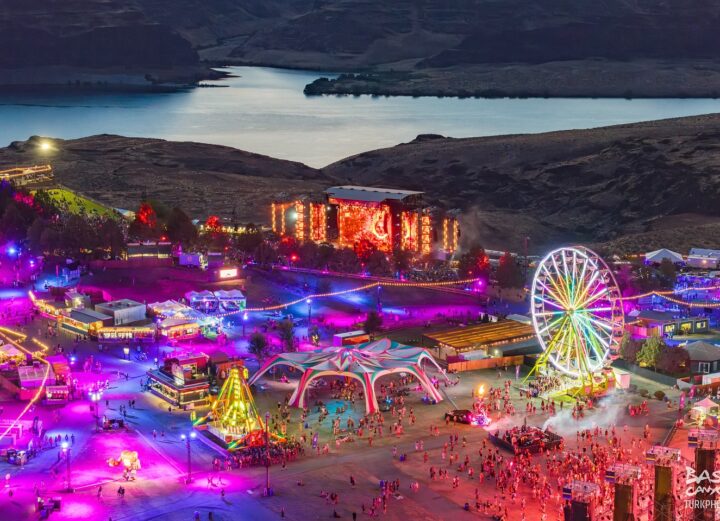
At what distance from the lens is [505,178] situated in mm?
112000

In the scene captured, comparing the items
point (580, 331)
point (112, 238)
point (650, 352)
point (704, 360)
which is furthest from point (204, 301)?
point (704, 360)

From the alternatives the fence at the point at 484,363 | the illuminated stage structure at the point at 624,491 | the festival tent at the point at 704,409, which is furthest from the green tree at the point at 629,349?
the illuminated stage structure at the point at 624,491

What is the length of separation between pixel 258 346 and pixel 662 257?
28766mm

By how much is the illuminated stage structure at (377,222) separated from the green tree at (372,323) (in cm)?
1527

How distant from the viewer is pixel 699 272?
69.2 meters

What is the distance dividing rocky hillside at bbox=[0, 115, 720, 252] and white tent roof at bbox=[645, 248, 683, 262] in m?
5.78

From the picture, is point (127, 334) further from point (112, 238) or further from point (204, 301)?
point (112, 238)

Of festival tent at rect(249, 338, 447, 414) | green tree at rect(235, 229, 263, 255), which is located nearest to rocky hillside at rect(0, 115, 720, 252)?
green tree at rect(235, 229, 263, 255)

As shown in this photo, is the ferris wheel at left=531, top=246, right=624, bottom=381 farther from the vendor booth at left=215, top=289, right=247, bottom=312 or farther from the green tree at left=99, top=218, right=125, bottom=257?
the green tree at left=99, top=218, right=125, bottom=257

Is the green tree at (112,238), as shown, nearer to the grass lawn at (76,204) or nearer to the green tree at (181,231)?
the green tree at (181,231)

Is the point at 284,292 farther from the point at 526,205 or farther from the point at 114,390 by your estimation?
the point at 526,205

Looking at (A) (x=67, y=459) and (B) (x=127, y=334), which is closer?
(A) (x=67, y=459)

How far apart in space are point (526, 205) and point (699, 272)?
1374 inches

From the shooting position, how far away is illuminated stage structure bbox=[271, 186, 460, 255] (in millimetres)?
75438
